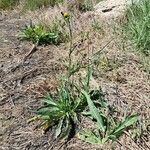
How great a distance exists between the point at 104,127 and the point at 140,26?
143 cm

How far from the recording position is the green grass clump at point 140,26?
3.75m

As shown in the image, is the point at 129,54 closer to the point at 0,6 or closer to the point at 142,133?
the point at 142,133

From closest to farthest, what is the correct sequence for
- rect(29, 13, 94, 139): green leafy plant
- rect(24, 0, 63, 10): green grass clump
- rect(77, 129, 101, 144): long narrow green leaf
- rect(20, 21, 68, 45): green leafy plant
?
rect(77, 129, 101, 144): long narrow green leaf, rect(29, 13, 94, 139): green leafy plant, rect(20, 21, 68, 45): green leafy plant, rect(24, 0, 63, 10): green grass clump

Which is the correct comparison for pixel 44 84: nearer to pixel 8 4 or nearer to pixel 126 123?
pixel 126 123

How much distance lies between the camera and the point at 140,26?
12.7ft

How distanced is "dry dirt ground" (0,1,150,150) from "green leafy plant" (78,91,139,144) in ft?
0.17

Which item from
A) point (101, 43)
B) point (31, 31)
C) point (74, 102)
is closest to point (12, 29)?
point (31, 31)

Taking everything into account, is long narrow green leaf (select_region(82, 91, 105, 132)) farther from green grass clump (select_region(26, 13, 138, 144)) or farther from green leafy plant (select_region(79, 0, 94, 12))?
green leafy plant (select_region(79, 0, 94, 12))

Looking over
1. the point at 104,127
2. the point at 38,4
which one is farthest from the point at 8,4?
the point at 104,127

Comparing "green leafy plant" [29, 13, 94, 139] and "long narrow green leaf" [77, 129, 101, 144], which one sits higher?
"green leafy plant" [29, 13, 94, 139]

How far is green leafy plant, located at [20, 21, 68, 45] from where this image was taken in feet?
14.0

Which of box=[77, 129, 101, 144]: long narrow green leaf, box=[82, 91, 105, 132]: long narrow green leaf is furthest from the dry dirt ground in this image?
box=[82, 91, 105, 132]: long narrow green leaf

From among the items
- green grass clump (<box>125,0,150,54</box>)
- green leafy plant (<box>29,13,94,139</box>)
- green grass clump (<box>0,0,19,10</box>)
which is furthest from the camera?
green grass clump (<box>0,0,19,10</box>)

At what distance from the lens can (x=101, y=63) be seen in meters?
3.59
